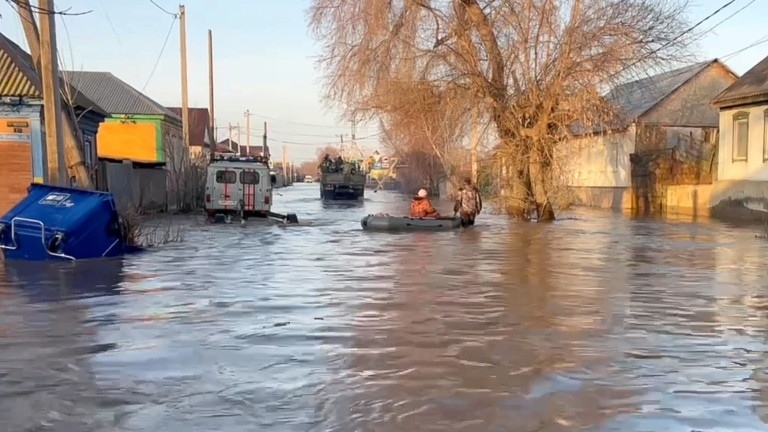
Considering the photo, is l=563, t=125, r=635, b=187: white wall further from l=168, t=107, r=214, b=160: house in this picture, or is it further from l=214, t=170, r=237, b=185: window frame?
l=168, t=107, r=214, b=160: house

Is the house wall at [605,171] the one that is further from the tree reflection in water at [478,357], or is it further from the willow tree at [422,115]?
the tree reflection in water at [478,357]

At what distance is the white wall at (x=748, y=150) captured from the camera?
30.8m

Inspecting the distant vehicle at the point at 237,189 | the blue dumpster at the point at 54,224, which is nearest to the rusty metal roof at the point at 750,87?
the distant vehicle at the point at 237,189

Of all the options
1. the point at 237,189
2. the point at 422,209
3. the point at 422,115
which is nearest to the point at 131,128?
the point at 237,189

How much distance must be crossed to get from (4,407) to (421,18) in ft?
76.2

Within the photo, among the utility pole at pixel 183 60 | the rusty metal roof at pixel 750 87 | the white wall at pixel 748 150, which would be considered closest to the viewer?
the rusty metal roof at pixel 750 87

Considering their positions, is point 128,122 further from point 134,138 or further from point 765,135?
point 765,135

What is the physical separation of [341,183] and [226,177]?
25.4 meters

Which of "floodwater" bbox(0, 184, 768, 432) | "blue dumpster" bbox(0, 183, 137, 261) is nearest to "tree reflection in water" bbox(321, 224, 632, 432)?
"floodwater" bbox(0, 184, 768, 432)

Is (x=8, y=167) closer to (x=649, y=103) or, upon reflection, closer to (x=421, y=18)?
(x=421, y=18)

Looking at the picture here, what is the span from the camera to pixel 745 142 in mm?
32281

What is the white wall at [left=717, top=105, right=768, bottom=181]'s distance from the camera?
1211 inches

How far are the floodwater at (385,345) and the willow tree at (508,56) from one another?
1180 centimetres

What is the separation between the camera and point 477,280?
42.3 feet
